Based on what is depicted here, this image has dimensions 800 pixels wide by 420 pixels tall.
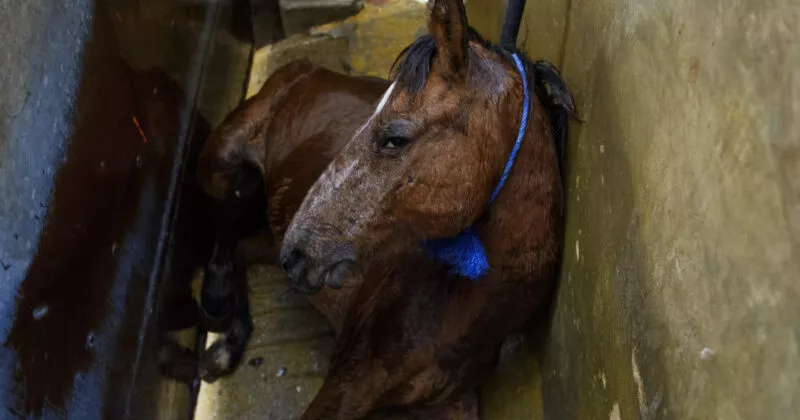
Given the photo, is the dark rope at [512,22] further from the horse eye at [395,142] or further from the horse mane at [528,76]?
the horse eye at [395,142]

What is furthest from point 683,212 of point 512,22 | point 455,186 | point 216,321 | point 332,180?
point 216,321

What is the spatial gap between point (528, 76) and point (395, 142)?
39 cm

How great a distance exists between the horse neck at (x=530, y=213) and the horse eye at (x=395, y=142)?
276 mm

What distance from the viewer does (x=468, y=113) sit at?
4.88ft

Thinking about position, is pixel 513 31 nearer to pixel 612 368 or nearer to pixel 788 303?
pixel 612 368

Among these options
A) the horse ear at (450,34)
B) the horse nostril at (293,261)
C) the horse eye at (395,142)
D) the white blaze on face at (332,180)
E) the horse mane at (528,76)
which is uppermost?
the horse ear at (450,34)

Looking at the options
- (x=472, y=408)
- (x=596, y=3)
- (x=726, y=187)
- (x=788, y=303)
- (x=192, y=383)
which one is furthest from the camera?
(x=192, y=383)

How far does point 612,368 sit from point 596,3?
807mm

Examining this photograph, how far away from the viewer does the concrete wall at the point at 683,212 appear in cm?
72

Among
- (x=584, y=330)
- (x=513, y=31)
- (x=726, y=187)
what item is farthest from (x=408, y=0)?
(x=726, y=187)

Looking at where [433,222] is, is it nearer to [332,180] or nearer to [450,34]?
[332,180]

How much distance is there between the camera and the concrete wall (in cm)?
72

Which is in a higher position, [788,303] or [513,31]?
[788,303]

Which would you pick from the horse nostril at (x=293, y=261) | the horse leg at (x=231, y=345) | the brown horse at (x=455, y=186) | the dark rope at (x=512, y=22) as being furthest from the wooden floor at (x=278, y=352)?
the dark rope at (x=512, y=22)
